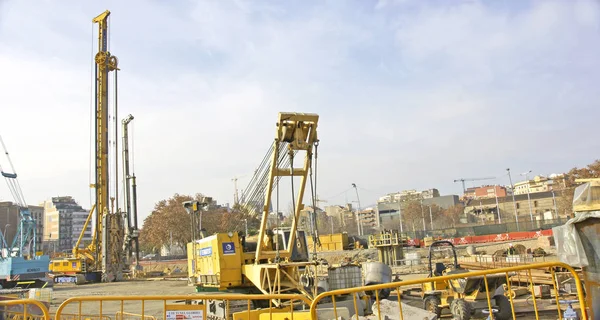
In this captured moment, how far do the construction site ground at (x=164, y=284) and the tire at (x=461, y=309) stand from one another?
82.2 inches

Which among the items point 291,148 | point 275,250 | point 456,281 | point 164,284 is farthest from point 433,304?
point 164,284

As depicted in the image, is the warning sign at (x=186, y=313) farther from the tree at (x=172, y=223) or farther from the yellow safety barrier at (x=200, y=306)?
the tree at (x=172, y=223)

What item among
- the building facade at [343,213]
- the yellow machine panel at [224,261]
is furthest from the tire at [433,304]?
the building facade at [343,213]

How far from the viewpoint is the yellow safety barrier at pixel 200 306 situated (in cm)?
677

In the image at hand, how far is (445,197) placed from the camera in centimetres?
15875

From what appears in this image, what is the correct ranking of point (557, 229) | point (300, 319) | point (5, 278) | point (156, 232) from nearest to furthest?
point (557, 229) → point (300, 319) → point (5, 278) → point (156, 232)

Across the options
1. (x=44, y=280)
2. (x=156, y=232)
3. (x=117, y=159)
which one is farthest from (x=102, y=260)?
(x=156, y=232)

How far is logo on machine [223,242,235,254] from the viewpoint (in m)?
13.3

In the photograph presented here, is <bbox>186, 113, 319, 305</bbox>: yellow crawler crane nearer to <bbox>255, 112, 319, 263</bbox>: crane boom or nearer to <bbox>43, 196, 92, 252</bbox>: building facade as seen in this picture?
<bbox>255, 112, 319, 263</bbox>: crane boom

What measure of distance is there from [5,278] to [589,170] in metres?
59.2

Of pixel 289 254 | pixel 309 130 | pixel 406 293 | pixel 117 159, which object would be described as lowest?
pixel 406 293

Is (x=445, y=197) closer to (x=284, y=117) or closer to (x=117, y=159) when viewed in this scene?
(x=117, y=159)

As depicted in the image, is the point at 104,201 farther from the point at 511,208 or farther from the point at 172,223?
the point at 511,208

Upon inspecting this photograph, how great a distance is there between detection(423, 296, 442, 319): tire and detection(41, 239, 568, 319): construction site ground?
2080 millimetres
